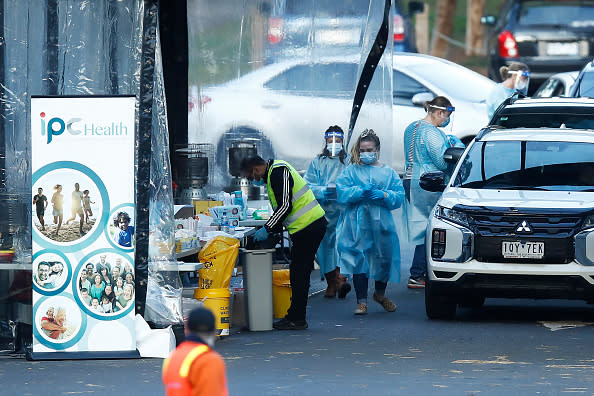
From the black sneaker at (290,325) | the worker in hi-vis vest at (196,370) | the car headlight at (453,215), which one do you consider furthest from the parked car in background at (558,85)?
the worker in hi-vis vest at (196,370)

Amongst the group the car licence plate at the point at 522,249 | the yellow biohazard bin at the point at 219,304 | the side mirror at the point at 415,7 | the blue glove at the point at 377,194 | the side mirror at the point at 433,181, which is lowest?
the yellow biohazard bin at the point at 219,304

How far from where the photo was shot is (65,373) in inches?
377

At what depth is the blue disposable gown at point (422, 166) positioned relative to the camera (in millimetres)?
13719

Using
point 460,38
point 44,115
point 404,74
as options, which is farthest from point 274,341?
point 460,38

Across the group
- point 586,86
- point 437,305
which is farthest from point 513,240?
point 586,86

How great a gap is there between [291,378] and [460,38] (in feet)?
100

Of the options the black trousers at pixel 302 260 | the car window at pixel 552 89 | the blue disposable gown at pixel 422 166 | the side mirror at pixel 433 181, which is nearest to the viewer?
the black trousers at pixel 302 260

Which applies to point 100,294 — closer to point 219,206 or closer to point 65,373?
point 65,373

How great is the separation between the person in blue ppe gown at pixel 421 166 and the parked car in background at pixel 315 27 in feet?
4.16

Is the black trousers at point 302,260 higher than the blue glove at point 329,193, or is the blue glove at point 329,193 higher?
the blue glove at point 329,193

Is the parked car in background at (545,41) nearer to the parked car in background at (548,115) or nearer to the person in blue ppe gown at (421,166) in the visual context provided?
the parked car in background at (548,115)

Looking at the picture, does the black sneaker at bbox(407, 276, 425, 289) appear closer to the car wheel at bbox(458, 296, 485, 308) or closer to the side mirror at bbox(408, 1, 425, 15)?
the car wheel at bbox(458, 296, 485, 308)

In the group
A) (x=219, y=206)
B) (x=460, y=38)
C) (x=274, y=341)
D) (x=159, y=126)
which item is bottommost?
(x=274, y=341)

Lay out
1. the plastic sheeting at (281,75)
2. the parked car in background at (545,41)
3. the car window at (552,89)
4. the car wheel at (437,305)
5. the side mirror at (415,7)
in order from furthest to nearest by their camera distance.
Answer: the side mirror at (415,7) < the parked car in background at (545,41) < the car window at (552,89) < the plastic sheeting at (281,75) < the car wheel at (437,305)
